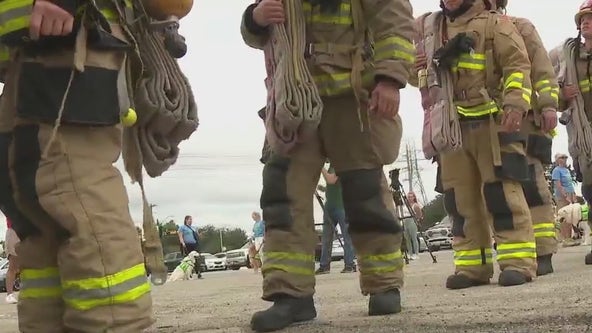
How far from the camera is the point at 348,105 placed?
3.76 metres

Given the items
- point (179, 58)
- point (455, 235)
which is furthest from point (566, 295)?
point (179, 58)

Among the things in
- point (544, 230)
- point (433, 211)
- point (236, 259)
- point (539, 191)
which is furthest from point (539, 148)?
point (433, 211)

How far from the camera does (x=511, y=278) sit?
16.6 ft

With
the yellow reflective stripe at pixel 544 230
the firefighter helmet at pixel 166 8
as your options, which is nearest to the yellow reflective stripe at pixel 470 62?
the yellow reflective stripe at pixel 544 230

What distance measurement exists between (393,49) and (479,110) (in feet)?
6.61

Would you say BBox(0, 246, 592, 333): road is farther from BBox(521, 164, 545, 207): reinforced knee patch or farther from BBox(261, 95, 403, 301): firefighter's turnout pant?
BBox(521, 164, 545, 207): reinforced knee patch

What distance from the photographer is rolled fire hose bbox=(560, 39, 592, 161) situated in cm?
737

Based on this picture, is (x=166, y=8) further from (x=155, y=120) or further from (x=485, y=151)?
(x=485, y=151)

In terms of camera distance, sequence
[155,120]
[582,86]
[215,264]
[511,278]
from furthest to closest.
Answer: [215,264] → [582,86] → [511,278] → [155,120]

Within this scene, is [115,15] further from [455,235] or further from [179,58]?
[455,235]

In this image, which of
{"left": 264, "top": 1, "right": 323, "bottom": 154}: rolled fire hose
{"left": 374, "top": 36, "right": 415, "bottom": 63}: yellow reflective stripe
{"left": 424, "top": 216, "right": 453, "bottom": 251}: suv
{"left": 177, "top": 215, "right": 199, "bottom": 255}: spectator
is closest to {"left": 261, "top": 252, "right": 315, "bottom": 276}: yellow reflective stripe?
{"left": 264, "top": 1, "right": 323, "bottom": 154}: rolled fire hose

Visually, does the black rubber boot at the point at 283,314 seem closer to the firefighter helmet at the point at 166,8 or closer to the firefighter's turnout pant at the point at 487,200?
the firefighter helmet at the point at 166,8

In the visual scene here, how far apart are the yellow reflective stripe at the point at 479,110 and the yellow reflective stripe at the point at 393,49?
74.6 inches

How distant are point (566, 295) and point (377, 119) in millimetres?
1275
